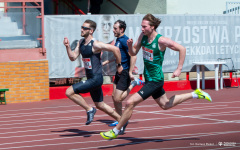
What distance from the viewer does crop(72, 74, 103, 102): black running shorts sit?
9094 mm

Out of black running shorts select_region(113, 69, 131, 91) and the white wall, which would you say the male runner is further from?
the white wall

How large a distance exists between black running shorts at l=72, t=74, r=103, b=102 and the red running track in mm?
739

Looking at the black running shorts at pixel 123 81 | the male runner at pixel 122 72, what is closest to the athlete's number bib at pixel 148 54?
the male runner at pixel 122 72

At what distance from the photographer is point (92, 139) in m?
8.78

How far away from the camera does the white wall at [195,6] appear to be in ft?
75.7

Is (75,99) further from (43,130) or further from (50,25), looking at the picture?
(50,25)

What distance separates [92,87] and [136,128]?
139 cm

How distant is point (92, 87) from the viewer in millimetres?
9148

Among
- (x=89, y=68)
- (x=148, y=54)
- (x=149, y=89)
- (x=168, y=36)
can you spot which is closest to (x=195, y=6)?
(x=168, y=36)

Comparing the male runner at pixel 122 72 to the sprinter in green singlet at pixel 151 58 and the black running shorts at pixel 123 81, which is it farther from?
the sprinter in green singlet at pixel 151 58

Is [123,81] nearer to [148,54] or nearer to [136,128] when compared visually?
[136,128]

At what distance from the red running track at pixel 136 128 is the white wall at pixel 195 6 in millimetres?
9333

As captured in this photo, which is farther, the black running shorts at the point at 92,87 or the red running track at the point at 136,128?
the black running shorts at the point at 92,87

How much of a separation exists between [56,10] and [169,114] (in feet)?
37.8
